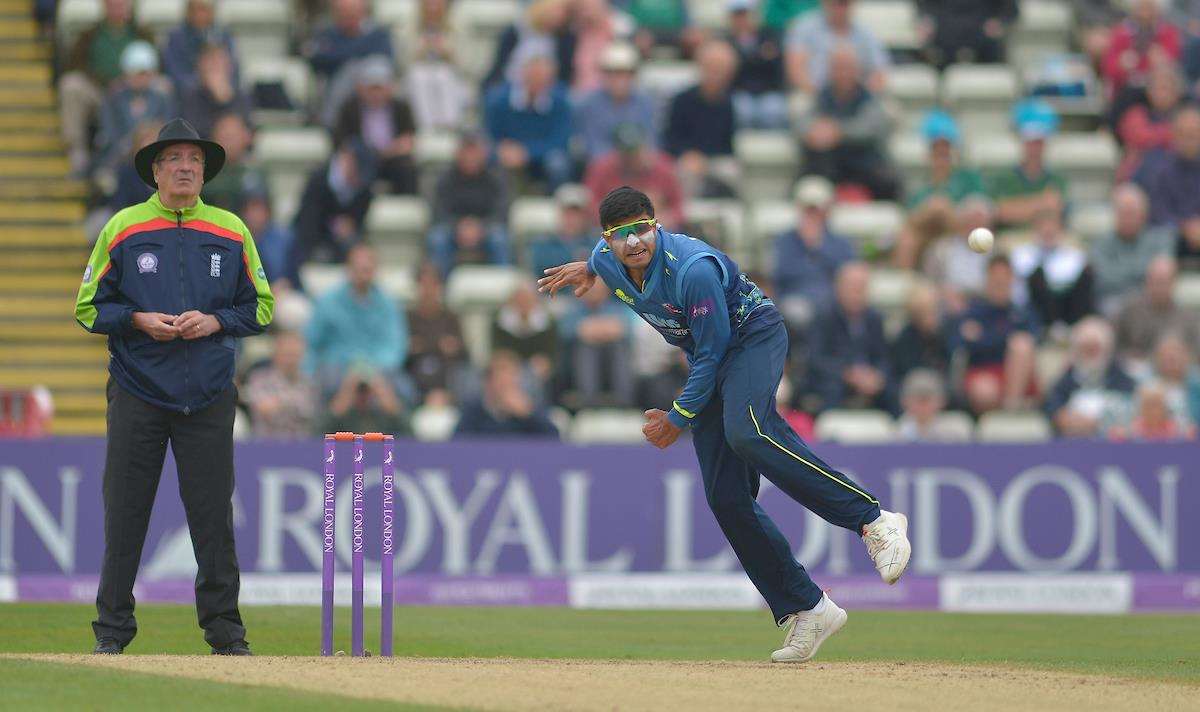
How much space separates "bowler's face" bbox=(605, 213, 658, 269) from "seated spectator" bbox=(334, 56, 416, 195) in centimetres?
904

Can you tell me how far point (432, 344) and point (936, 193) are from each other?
494cm

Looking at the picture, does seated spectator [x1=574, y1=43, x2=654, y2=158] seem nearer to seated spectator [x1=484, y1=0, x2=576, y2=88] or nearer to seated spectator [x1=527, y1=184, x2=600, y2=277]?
seated spectator [x1=484, y1=0, x2=576, y2=88]

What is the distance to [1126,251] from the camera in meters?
17.7

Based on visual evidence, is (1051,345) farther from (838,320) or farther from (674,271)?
(674,271)

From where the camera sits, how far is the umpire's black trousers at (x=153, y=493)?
9.49 meters

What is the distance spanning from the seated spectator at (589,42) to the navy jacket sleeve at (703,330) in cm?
991

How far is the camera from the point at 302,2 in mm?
19625

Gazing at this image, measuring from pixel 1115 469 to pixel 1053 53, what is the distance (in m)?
6.95

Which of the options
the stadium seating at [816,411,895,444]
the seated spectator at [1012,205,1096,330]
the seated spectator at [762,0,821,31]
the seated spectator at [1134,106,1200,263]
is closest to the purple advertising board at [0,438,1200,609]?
the stadium seating at [816,411,895,444]

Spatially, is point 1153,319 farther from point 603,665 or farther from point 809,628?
point 603,665

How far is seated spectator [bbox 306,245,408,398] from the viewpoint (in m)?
15.9

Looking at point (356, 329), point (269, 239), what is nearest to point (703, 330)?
point (356, 329)

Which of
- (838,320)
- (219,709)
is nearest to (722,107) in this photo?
(838,320)

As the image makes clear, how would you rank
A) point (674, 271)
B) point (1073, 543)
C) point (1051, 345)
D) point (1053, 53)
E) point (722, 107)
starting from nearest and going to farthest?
point (674, 271) < point (1073, 543) < point (1051, 345) < point (722, 107) < point (1053, 53)
